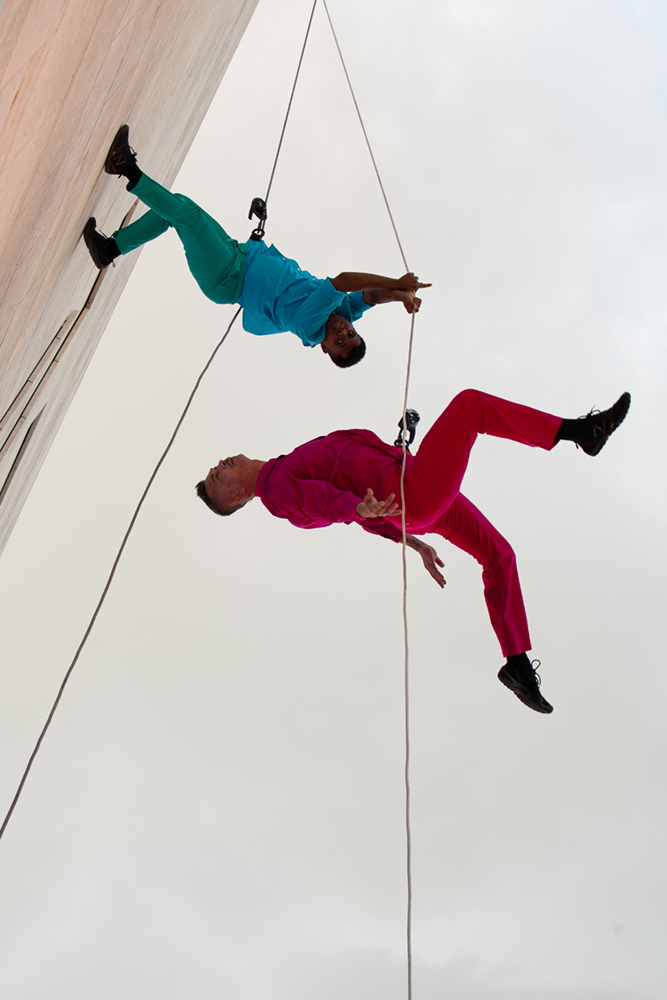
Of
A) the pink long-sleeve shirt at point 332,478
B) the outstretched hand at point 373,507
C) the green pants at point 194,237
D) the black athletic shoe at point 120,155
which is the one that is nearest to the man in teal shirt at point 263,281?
the green pants at point 194,237

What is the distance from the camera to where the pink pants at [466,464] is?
223 cm

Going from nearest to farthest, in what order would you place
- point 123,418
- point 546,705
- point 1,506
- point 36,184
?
point 36,184, point 546,705, point 1,506, point 123,418

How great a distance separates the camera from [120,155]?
2215 millimetres

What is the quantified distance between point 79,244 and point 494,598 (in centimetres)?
196

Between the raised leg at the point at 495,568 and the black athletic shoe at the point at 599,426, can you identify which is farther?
the raised leg at the point at 495,568

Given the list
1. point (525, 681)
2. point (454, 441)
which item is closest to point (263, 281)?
point (454, 441)

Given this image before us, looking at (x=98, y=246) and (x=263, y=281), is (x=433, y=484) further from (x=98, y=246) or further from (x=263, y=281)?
(x=98, y=246)

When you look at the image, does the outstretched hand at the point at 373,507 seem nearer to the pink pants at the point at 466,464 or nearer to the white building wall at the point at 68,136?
the pink pants at the point at 466,464

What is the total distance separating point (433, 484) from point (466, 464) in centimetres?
13

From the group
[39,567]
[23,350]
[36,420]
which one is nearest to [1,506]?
[36,420]

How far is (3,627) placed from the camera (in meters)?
10.1

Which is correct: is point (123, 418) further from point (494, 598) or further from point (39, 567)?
point (494, 598)

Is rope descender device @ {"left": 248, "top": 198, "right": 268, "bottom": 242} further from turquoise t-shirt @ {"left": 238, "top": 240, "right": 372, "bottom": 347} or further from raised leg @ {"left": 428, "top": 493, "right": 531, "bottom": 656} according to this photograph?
raised leg @ {"left": 428, "top": 493, "right": 531, "bottom": 656}

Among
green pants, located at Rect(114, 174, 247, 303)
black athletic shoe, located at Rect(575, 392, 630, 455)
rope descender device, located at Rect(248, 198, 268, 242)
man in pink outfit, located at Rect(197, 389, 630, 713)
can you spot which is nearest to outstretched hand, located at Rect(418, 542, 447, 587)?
man in pink outfit, located at Rect(197, 389, 630, 713)
